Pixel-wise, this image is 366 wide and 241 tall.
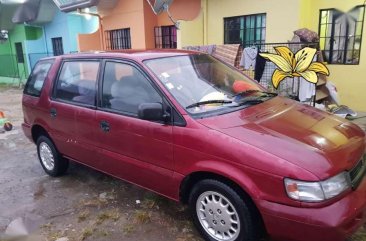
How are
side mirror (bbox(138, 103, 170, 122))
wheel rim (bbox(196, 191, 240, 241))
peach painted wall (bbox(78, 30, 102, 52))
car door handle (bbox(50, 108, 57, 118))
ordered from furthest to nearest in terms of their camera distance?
peach painted wall (bbox(78, 30, 102, 52)) < car door handle (bbox(50, 108, 57, 118)) < side mirror (bbox(138, 103, 170, 122)) < wheel rim (bbox(196, 191, 240, 241))

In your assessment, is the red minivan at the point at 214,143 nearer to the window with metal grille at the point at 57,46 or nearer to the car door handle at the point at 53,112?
the car door handle at the point at 53,112

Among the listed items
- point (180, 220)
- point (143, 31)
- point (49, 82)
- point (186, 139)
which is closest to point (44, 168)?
point (49, 82)

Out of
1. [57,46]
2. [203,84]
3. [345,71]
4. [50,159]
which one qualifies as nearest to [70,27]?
[57,46]

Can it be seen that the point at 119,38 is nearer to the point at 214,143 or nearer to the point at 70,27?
the point at 70,27

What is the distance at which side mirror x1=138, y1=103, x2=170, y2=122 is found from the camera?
3.06 metres

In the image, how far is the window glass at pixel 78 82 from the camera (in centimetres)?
402

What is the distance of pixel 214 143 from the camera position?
2840 mm

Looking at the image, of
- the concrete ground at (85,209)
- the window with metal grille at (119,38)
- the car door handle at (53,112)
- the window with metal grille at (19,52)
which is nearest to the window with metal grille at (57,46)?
the window with metal grille at (19,52)

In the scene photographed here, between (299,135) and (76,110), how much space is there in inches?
106

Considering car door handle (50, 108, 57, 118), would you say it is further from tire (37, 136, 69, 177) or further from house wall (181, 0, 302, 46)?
→ house wall (181, 0, 302, 46)

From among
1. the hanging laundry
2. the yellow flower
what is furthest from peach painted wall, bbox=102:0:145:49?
the yellow flower

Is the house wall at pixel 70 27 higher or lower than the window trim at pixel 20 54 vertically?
higher

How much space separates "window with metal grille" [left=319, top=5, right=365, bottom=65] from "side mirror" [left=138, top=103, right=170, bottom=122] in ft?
21.2

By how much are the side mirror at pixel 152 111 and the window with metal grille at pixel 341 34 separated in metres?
6.45
